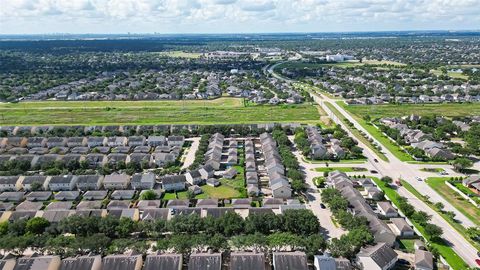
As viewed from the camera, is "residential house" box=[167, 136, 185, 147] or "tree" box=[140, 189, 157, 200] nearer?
"tree" box=[140, 189, 157, 200]

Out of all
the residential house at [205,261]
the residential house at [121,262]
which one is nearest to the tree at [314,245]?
the residential house at [205,261]

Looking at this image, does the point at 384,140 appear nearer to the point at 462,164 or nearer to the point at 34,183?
the point at 462,164

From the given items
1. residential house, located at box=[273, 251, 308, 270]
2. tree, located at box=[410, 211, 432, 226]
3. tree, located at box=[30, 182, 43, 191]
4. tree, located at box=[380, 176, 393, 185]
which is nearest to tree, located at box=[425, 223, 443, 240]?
tree, located at box=[410, 211, 432, 226]

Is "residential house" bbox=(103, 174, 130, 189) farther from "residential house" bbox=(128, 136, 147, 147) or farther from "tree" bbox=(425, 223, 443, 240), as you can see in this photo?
"tree" bbox=(425, 223, 443, 240)

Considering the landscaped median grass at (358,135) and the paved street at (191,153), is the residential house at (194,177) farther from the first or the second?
the landscaped median grass at (358,135)

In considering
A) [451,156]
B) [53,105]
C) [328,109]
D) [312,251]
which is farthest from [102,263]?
[53,105]

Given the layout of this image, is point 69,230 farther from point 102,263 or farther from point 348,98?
point 348,98

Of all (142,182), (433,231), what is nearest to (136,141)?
(142,182)
